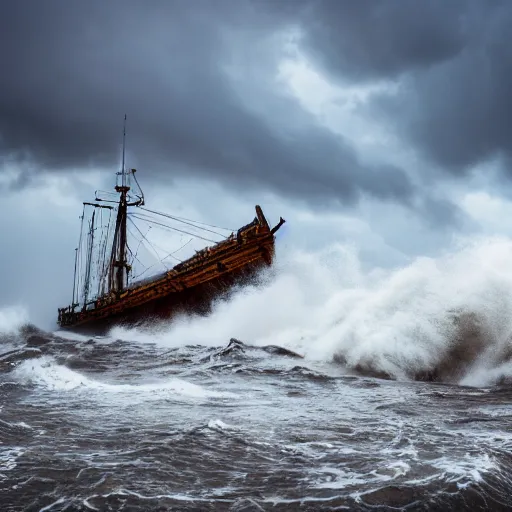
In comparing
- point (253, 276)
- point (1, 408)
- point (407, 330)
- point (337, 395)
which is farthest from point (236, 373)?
point (253, 276)

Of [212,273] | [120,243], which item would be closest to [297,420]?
[212,273]

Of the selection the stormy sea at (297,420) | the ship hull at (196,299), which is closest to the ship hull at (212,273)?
the ship hull at (196,299)

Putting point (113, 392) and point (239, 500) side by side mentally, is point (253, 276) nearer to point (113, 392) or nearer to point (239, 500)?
point (113, 392)

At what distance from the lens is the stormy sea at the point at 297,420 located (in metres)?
4.79

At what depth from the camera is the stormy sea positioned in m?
4.79

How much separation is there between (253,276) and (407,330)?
17723 millimetres

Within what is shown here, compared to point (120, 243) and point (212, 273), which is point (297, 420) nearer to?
point (212, 273)

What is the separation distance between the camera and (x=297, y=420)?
788cm

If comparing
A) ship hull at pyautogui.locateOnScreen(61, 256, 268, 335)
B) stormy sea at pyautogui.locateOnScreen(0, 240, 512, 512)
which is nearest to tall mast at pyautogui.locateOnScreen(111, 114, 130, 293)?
ship hull at pyautogui.locateOnScreen(61, 256, 268, 335)

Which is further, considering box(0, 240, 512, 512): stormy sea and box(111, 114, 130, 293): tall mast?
box(111, 114, 130, 293): tall mast

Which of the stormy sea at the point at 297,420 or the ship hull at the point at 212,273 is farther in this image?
the ship hull at the point at 212,273

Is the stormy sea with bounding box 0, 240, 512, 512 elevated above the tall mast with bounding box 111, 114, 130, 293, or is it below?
below

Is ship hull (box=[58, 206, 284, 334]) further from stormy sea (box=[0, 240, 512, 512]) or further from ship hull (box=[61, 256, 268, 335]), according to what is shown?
stormy sea (box=[0, 240, 512, 512])

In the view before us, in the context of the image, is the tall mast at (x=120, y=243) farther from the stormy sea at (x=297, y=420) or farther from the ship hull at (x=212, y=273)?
the stormy sea at (x=297, y=420)
